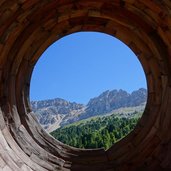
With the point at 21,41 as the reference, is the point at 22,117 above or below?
below

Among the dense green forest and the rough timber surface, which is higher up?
the dense green forest

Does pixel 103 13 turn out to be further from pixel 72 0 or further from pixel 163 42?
pixel 163 42

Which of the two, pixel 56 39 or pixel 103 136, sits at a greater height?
pixel 103 136

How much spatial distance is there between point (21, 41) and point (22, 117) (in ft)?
4.24

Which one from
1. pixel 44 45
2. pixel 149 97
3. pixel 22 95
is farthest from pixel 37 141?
pixel 149 97

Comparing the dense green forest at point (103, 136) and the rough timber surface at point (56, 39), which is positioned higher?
the dense green forest at point (103, 136)

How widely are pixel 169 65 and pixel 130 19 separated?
1.01 m

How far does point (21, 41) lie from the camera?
5.32m

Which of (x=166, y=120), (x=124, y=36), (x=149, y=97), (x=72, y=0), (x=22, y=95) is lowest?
(x=166, y=120)

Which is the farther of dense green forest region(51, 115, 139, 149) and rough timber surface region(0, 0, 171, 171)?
dense green forest region(51, 115, 139, 149)

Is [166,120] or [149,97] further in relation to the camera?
[149,97]

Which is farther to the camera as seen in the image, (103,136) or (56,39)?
(103,136)

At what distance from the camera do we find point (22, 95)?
5.55m

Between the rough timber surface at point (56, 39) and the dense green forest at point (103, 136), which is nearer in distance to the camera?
the rough timber surface at point (56, 39)
